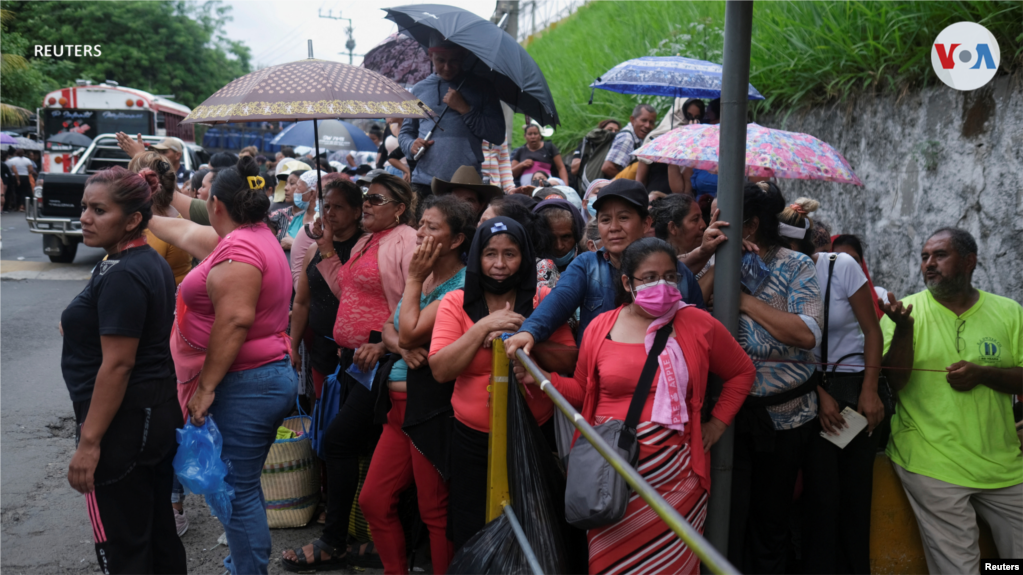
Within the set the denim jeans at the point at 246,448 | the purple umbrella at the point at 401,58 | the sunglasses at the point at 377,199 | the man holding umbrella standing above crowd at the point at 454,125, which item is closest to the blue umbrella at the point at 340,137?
the purple umbrella at the point at 401,58

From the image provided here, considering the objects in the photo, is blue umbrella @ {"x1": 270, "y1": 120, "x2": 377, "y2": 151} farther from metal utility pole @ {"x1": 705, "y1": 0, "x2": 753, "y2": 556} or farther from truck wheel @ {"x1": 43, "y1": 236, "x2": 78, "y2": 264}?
metal utility pole @ {"x1": 705, "y1": 0, "x2": 753, "y2": 556}

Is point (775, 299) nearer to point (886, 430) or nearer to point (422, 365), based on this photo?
point (886, 430)

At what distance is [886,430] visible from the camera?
12.6ft

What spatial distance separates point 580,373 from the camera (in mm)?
3199

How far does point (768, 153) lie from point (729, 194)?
182cm

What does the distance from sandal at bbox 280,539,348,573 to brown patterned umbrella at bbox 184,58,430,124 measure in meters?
2.37

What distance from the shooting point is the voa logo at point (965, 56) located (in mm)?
5746

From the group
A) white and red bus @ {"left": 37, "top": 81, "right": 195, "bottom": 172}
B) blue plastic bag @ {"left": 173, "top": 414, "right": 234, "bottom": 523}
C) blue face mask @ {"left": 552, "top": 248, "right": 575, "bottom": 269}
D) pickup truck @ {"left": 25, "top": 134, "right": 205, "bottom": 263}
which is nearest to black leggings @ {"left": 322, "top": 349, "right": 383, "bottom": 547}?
blue plastic bag @ {"left": 173, "top": 414, "right": 234, "bottom": 523}

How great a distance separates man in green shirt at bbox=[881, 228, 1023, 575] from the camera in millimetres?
3531

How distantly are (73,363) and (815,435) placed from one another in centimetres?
330

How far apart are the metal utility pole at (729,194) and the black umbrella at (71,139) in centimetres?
2061

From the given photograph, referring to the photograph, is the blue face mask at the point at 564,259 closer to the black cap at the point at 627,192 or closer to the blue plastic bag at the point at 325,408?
the black cap at the point at 627,192

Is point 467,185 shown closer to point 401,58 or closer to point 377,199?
point 377,199

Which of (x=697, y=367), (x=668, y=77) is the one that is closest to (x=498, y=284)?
(x=697, y=367)
